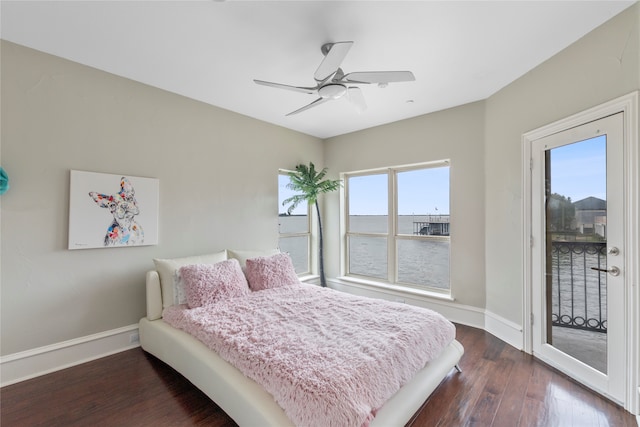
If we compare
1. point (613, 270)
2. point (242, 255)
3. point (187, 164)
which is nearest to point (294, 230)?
point (242, 255)

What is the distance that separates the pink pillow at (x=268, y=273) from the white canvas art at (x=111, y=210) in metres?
1.09

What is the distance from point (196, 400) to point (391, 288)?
2871mm

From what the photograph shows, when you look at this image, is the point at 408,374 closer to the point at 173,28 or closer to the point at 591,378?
the point at 591,378

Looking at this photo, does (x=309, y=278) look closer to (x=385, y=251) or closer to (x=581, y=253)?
(x=385, y=251)

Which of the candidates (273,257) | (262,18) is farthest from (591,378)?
(262,18)

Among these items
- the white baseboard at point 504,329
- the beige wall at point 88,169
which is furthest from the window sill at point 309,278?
the white baseboard at point 504,329

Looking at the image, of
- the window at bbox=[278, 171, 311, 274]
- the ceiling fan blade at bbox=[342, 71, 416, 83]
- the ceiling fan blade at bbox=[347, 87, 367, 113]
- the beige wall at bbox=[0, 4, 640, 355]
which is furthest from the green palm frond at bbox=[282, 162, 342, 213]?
the ceiling fan blade at bbox=[342, 71, 416, 83]

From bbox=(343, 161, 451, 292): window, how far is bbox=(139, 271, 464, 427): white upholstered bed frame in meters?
1.69

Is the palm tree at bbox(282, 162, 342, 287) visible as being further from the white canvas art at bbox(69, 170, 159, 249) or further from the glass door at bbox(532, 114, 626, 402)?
the glass door at bbox(532, 114, 626, 402)

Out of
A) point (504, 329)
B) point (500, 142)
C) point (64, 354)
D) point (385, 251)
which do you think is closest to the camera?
point (64, 354)

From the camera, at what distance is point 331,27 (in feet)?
6.72

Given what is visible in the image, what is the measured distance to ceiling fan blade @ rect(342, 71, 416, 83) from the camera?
6.52 ft

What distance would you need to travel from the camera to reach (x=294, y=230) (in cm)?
465

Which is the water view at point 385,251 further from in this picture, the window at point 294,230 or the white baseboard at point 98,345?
the white baseboard at point 98,345
